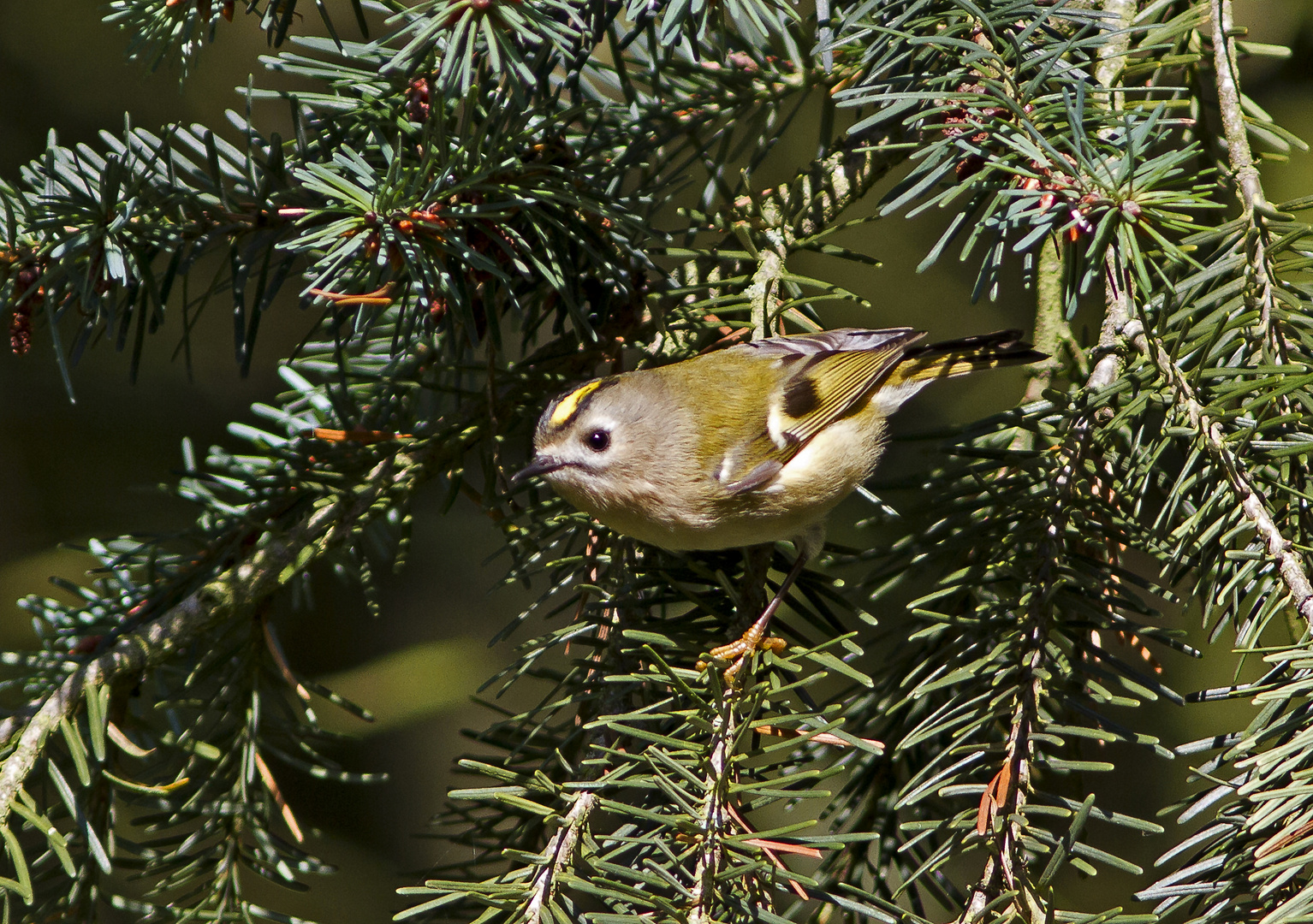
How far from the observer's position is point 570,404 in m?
1.09

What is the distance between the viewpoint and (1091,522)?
2.91 ft

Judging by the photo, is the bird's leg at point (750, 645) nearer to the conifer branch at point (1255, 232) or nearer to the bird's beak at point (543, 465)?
the bird's beak at point (543, 465)

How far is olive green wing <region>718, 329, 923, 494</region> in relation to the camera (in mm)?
1271

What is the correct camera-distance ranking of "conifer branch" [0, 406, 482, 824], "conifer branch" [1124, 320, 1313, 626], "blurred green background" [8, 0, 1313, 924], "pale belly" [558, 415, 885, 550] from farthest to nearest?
"blurred green background" [8, 0, 1313, 924] < "pale belly" [558, 415, 885, 550] < "conifer branch" [0, 406, 482, 824] < "conifer branch" [1124, 320, 1313, 626]

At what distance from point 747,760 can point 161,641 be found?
0.56m

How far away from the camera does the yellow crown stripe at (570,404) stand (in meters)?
1.08

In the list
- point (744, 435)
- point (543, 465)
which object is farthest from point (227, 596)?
point (744, 435)

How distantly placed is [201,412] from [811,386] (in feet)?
6.08

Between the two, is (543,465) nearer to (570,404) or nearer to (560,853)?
(570,404)

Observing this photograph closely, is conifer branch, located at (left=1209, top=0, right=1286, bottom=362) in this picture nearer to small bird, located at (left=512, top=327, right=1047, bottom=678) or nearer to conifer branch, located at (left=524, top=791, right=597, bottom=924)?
small bird, located at (left=512, top=327, right=1047, bottom=678)

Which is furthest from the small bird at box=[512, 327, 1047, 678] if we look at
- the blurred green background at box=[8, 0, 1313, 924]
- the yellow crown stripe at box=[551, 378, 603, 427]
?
the blurred green background at box=[8, 0, 1313, 924]

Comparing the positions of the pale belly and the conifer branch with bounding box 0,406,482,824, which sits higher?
the conifer branch with bounding box 0,406,482,824

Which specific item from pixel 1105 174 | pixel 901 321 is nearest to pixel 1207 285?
pixel 1105 174

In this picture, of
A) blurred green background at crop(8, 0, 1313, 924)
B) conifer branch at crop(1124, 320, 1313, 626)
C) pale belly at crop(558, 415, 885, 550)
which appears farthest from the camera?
blurred green background at crop(8, 0, 1313, 924)
